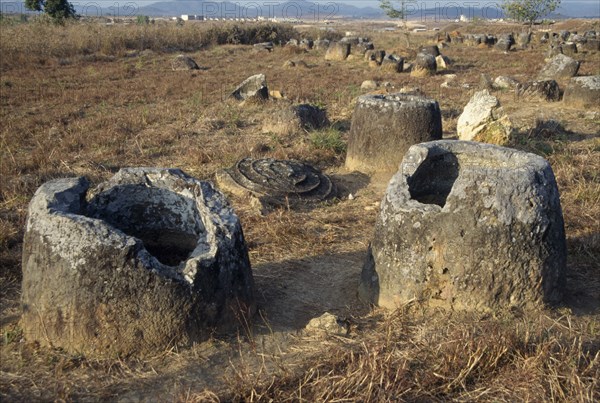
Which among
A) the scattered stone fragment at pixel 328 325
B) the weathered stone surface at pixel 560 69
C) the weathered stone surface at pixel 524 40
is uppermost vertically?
the weathered stone surface at pixel 524 40

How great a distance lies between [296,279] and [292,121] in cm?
555

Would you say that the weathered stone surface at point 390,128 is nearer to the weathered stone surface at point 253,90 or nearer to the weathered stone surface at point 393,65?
the weathered stone surface at point 253,90

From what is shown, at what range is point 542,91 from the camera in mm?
13312

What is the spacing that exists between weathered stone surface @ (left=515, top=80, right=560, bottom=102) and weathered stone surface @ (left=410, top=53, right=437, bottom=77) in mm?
5458

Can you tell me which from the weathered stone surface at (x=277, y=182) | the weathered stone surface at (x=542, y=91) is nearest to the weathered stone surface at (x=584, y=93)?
the weathered stone surface at (x=542, y=91)

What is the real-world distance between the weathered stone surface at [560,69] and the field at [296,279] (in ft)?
11.5

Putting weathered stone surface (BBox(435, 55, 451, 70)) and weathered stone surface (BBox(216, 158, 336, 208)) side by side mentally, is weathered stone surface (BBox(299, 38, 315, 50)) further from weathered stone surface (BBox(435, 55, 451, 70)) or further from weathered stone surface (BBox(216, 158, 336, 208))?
weathered stone surface (BBox(216, 158, 336, 208))

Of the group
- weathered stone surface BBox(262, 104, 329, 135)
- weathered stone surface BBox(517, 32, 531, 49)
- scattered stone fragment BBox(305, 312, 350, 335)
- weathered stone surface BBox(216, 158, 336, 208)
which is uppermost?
weathered stone surface BBox(517, 32, 531, 49)

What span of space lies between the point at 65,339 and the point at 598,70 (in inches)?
771

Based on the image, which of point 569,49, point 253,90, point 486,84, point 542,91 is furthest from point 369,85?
point 569,49

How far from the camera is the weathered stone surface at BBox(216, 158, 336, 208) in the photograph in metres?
6.76

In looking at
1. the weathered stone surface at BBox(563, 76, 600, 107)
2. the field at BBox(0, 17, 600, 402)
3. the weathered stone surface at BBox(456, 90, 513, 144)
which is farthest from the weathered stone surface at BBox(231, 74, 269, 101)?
the weathered stone surface at BBox(563, 76, 600, 107)

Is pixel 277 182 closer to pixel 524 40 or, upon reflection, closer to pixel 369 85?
pixel 369 85

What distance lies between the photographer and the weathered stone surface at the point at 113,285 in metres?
3.27
